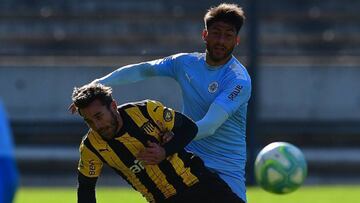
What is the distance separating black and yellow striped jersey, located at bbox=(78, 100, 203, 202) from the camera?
5.82 metres

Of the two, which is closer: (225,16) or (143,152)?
(143,152)

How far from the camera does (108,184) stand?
1627 centimetres

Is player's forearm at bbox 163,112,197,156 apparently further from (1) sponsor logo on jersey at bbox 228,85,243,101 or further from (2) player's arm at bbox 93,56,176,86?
(2) player's arm at bbox 93,56,176,86

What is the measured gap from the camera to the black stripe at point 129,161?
5.81 metres

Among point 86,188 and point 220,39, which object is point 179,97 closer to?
point 220,39

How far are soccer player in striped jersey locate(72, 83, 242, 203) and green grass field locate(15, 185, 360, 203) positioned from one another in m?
6.57

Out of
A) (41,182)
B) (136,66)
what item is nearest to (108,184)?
(41,182)

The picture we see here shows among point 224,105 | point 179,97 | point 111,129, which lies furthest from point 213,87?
point 179,97

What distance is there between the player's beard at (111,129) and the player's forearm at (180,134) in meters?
0.28

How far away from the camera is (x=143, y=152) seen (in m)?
5.75

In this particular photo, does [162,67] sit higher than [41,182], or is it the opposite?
[162,67]

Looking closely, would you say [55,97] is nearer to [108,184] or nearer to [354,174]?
[108,184]

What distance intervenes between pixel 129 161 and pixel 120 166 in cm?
8

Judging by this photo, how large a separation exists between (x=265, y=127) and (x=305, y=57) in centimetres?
250
